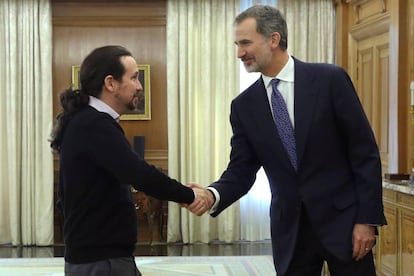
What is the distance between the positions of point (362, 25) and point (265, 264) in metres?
2.55

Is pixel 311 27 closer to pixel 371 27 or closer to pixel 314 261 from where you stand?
pixel 371 27

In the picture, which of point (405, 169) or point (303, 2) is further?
point (303, 2)

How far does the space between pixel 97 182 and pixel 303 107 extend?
79 cm

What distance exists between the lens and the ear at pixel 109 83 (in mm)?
2195

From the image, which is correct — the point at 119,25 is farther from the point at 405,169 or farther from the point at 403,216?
→ the point at 403,216

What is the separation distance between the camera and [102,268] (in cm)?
213

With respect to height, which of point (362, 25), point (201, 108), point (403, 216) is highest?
point (362, 25)

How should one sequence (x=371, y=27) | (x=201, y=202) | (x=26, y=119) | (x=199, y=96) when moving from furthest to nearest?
(x=199, y=96), (x=26, y=119), (x=371, y=27), (x=201, y=202)

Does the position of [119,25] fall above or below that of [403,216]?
above

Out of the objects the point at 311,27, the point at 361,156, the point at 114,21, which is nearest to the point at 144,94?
the point at 114,21

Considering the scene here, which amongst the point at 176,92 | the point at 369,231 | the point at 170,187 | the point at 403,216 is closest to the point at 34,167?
the point at 176,92

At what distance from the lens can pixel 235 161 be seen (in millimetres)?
2557

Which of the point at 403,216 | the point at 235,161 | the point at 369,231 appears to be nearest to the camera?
the point at 369,231

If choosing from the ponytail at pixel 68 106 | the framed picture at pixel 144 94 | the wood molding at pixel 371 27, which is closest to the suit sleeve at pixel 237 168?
the ponytail at pixel 68 106
